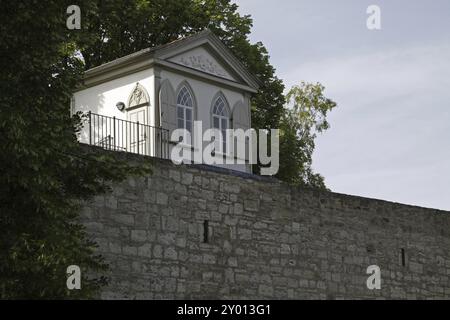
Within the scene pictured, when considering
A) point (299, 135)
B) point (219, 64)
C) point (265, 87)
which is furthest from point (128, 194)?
point (299, 135)

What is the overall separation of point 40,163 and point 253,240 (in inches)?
264

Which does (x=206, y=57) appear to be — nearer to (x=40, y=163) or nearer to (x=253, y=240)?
(x=253, y=240)

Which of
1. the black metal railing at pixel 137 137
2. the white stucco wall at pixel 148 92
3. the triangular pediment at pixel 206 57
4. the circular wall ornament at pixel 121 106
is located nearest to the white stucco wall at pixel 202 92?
the white stucco wall at pixel 148 92

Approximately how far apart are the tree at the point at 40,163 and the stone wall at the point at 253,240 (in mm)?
2688

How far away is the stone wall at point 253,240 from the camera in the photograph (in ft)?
55.5

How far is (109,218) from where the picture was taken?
16609mm

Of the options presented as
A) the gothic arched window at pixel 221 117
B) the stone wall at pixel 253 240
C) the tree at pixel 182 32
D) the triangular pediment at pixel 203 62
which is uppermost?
the tree at pixel 182 32

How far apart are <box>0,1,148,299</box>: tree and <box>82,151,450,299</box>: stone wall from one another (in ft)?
8.82

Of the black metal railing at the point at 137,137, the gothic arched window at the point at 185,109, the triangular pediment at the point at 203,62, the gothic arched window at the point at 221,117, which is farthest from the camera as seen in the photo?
the gothic arched window at the point at 221,117

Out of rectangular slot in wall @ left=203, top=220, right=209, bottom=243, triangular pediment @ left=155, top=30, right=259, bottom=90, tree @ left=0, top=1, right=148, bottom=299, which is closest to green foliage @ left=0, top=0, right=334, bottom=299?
tree @ left=0, top=1, right=148, bottom=299

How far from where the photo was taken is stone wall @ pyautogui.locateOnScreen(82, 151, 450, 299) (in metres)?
16.9

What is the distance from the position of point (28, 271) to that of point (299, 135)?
96.7 feet

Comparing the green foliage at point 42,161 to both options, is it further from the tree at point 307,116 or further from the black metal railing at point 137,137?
the tree at point 307,116

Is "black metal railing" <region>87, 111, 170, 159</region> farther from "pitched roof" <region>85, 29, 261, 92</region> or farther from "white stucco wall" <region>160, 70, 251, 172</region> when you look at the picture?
"pitched roof" <region>85, 29, 261, 92</region>
